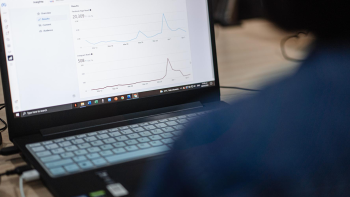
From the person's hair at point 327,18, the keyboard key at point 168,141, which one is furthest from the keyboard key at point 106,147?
the person's hair at point 327,18

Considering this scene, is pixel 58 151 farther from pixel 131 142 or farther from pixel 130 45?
pixel 130 45

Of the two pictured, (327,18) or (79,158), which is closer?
(327,18)

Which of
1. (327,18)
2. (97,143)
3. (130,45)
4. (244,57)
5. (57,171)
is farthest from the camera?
(244,57)

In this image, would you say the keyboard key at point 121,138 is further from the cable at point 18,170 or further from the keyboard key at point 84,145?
the cable at point 18,170

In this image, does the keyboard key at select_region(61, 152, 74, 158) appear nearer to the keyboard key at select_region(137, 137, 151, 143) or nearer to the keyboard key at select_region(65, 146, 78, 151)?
the keyboard key at select_region(65, 146, 78, 151)

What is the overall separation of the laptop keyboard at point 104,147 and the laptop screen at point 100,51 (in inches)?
3.5

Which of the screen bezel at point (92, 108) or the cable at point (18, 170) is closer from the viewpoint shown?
the cable at point (18, 170)

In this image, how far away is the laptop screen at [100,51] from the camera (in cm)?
74

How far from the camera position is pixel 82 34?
30.7 inches

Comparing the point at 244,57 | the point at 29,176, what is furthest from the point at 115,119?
the point at 244,57

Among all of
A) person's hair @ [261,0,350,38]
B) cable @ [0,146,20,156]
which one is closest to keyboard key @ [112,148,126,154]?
cable @ [0,146,20,156]

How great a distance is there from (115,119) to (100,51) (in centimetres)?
15

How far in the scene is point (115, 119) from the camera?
2.70 ft

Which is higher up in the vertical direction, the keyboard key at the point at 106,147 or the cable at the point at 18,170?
the keyboard key at the point at 106,147
